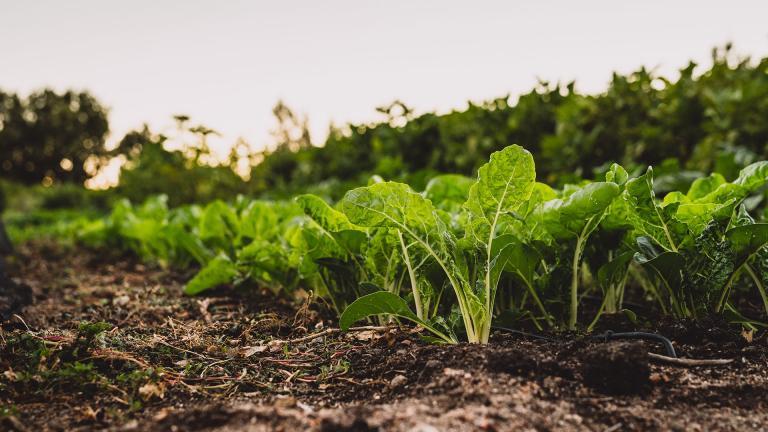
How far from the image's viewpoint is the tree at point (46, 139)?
43.3 meters

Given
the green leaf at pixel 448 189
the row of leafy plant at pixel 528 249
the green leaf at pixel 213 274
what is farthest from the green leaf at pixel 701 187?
the green leaf at pixel 213 274

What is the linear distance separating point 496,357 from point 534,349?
0.58ft

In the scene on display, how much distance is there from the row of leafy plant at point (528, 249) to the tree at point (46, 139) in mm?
49091

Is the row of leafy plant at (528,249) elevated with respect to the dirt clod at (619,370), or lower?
elevated

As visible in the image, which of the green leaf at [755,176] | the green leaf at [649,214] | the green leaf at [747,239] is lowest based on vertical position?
the green leaf at [747,239]

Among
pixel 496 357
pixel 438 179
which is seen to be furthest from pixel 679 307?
pixel 438 179

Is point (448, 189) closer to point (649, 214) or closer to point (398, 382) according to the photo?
point (649, 214)

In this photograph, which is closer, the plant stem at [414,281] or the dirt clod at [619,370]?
the dirt clod at [619,370]

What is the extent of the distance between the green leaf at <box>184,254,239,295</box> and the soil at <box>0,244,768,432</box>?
0.75 meters

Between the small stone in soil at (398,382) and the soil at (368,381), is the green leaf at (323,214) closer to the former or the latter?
the soil at (368,381)

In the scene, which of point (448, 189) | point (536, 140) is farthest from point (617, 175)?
point (536, 140)

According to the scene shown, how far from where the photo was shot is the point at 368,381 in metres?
1.66

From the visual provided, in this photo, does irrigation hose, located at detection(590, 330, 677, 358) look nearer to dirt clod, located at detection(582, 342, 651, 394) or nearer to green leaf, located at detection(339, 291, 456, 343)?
dirt clod, located at detection(582, 342, 651, 394)

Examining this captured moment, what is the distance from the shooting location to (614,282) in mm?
2166
